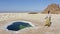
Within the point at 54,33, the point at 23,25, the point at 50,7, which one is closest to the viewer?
the point at 54,33

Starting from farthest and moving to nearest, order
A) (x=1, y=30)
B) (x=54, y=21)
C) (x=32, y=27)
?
(x=54, y=21)
(x=32, y=27)
(x=1, y=30)

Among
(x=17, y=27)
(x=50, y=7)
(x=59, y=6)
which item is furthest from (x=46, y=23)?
(x=59, y=6)

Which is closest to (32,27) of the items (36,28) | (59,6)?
(36,28)

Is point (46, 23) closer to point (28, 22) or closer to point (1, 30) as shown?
point (28, 22)

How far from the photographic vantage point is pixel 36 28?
795cm

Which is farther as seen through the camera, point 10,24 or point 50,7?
point 50,7

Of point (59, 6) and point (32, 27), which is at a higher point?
point (59, 6)

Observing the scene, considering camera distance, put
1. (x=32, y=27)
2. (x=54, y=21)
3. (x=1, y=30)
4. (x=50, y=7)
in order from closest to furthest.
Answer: (x=1, y=30) → (x=32, y=27) → (x=54, y=21) → (x=50, y=7)

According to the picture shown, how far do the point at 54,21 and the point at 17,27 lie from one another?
2653 mm

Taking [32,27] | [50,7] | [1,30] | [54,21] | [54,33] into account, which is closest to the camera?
[54,33]

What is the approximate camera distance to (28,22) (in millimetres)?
8984

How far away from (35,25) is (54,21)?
5.40ft

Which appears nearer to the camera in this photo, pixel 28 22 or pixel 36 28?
pixel 36 28

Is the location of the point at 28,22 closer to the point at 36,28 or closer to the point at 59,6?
the point at 36,28
